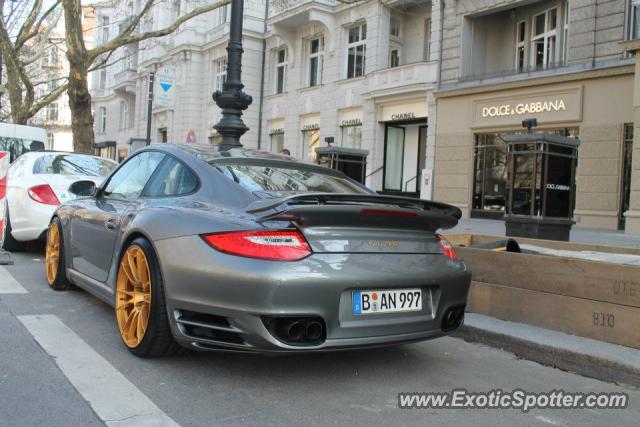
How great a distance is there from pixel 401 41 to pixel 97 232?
18.7 meters

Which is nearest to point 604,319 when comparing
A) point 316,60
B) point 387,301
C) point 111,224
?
point 387,301

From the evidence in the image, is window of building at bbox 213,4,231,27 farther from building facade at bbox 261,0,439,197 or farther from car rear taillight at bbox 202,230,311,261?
car rear taillight at bbox 202,230,311,261

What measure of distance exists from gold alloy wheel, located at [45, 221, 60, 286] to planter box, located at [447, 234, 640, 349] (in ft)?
12.7

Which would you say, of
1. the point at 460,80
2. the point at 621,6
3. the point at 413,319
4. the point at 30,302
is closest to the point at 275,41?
the point at 460,80

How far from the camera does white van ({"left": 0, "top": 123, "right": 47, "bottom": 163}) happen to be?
16.0 m

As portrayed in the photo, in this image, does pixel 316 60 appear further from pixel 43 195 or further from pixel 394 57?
pixel 43 195

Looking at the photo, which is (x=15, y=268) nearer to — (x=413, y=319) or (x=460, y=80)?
(x=413, y=319)

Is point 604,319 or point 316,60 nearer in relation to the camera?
point 604,319

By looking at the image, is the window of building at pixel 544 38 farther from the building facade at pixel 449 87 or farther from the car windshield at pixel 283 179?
the car windshield at pixel 283 179

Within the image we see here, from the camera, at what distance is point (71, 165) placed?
8289 mm

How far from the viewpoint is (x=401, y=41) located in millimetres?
21453

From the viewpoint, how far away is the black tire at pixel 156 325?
11.2 feet

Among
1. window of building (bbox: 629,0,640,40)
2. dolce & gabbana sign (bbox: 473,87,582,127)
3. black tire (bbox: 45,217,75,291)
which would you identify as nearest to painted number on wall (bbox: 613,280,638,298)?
black tire (bbox: 45,217,75,291)

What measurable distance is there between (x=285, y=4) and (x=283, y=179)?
2157 centimetres
